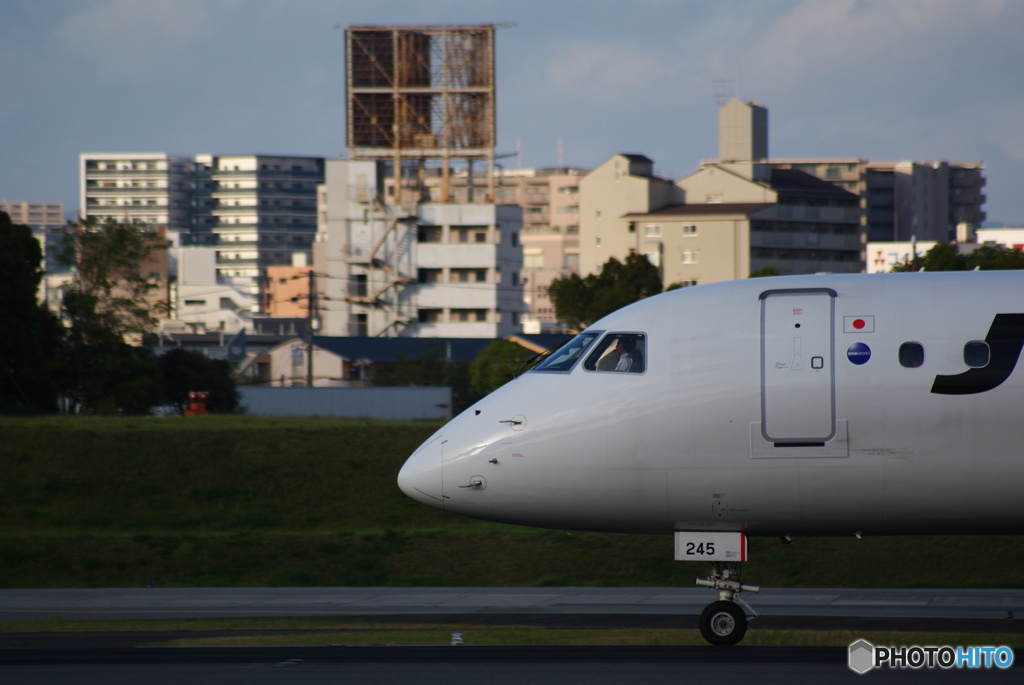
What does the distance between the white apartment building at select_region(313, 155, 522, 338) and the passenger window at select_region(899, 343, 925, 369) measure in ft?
366

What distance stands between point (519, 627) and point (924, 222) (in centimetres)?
16320

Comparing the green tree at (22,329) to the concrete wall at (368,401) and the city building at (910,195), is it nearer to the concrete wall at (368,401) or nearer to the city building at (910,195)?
the concrete wall at (368,401)

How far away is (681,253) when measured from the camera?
132 m

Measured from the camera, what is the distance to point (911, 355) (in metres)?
15.6

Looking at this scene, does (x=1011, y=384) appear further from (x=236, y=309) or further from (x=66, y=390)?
(x=236, y=309)

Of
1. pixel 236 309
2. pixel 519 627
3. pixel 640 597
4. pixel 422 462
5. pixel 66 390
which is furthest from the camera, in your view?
pixel 236 309

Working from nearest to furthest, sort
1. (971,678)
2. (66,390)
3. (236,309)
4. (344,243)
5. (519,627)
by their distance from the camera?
(971,678), (519,627), (66,390), (344,243), (236,309)

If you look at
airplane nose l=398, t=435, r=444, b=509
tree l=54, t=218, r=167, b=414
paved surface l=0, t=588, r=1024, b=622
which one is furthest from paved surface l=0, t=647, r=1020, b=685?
tree l=54, t=218, r=167, b=414

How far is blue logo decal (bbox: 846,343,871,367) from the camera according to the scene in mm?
15656

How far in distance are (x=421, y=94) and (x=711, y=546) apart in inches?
4552

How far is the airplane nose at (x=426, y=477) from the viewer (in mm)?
16625

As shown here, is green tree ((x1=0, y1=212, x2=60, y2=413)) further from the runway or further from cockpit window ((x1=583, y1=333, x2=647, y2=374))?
cockpit window ((x1=583, y1=333, x2=647, y2=374))

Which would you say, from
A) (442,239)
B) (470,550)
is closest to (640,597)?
(470,550)

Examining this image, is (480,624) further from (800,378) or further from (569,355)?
(800,378)
